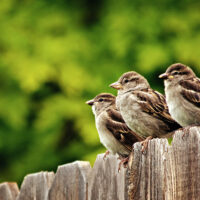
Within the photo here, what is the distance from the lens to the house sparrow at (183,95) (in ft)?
12.3

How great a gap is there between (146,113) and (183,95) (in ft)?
1.89

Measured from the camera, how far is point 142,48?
7.53 meters

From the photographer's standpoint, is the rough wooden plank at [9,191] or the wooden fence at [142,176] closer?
the wooden fence at [142,176]

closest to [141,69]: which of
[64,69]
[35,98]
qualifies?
[64,69]

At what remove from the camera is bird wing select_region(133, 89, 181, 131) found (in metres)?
4.36

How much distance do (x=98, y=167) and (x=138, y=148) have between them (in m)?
0.51

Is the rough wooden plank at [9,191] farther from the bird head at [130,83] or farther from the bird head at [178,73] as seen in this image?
the bird head at [178,73]

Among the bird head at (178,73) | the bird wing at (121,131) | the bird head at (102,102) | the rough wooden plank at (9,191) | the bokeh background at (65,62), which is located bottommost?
the rough wooden plank at (9,191)

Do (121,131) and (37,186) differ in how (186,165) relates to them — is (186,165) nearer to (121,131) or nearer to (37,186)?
(37,186)

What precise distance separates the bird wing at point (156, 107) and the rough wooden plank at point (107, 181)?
2.60 ft

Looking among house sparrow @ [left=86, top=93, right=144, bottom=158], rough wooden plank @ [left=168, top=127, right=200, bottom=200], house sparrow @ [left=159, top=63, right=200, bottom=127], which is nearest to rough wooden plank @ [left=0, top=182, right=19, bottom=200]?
house sparrow @ [left=86, top=93, right=144, bottom=158]

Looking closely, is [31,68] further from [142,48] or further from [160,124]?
[160,124]

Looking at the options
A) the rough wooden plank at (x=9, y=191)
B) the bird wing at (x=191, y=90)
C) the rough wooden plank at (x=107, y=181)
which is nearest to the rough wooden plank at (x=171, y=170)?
the rough wooden plank at (x=107, y=181)

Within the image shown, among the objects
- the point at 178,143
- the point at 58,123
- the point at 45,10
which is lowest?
the point at 178,143
